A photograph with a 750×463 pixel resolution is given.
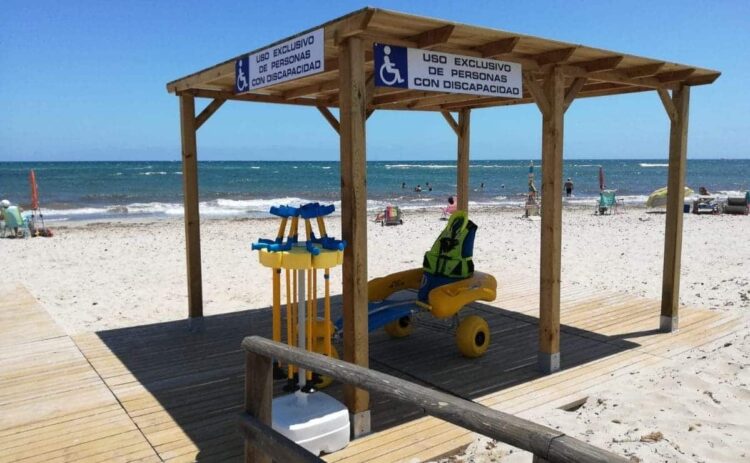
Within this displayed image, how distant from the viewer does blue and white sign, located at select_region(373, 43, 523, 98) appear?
12.3 feet

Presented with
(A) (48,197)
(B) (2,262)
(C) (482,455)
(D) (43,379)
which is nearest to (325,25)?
(C) (482,455)

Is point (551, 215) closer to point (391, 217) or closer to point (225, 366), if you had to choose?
point (225, 366)

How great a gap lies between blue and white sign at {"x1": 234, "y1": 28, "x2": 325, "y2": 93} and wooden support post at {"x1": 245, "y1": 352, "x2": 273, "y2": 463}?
1.88 metres

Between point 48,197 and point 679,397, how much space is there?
35577mm

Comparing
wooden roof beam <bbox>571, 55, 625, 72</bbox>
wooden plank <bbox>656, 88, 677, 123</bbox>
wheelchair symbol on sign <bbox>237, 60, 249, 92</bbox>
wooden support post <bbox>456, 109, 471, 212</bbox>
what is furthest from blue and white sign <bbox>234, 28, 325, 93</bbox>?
wooden support post <bbox>456, 109, 471, 212</bbox>

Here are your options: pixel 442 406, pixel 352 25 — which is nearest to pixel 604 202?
pixel 352 25

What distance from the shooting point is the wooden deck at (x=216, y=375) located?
374 cm

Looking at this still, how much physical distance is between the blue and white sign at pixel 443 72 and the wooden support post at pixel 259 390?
75.5 inches

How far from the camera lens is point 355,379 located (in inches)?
82.8

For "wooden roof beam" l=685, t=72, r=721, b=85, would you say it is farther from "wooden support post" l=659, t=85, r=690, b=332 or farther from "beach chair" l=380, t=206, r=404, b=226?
"beach chair" l=380, t=206, r=404, b=226

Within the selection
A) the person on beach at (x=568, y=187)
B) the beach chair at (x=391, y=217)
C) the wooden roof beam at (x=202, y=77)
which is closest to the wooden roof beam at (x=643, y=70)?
the wooden roof beam at (x=202, y=77)

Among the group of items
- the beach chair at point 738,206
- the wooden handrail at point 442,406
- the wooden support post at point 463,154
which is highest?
the wooden support post at point 463,154

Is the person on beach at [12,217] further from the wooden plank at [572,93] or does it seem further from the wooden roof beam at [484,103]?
the wooden plank at [572,93]

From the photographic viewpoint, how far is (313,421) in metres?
3.50
